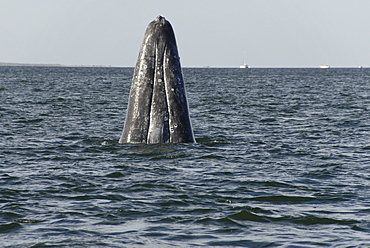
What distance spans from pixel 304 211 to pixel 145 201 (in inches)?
84.9

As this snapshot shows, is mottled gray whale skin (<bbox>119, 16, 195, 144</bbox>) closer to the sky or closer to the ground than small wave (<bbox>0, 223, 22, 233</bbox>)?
closer to the sky

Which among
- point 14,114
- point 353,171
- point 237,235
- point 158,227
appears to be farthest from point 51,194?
point 14,114

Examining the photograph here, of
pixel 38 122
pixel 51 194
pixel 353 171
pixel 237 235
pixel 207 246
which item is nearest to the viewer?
pixel 207 246

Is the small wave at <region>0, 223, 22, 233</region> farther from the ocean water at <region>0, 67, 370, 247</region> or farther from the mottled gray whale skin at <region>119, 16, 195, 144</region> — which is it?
the mottled gray whale skin at <region>119, 16, 195, 144</region>

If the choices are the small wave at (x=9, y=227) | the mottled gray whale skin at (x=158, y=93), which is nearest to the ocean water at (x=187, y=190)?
the small wave at (x=9, y=227)

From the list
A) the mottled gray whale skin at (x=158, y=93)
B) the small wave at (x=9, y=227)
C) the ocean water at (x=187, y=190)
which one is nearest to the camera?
Answer: the ocean water at (x=187, y=190)

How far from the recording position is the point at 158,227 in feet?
25.1

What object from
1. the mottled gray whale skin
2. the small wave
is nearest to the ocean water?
the small wave

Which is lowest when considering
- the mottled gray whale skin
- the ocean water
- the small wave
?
the small wave

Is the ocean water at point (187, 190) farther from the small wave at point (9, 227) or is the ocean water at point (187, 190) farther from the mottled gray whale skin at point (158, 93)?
the mottled gray whale skin at point (158, 93)

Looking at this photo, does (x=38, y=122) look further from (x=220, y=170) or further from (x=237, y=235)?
(x=237, y=235)

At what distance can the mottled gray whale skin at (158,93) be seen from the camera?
37.4 ft

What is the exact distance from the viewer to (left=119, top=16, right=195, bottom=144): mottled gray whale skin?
11.4 meters

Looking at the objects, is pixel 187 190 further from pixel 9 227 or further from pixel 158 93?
pixel 9 227
